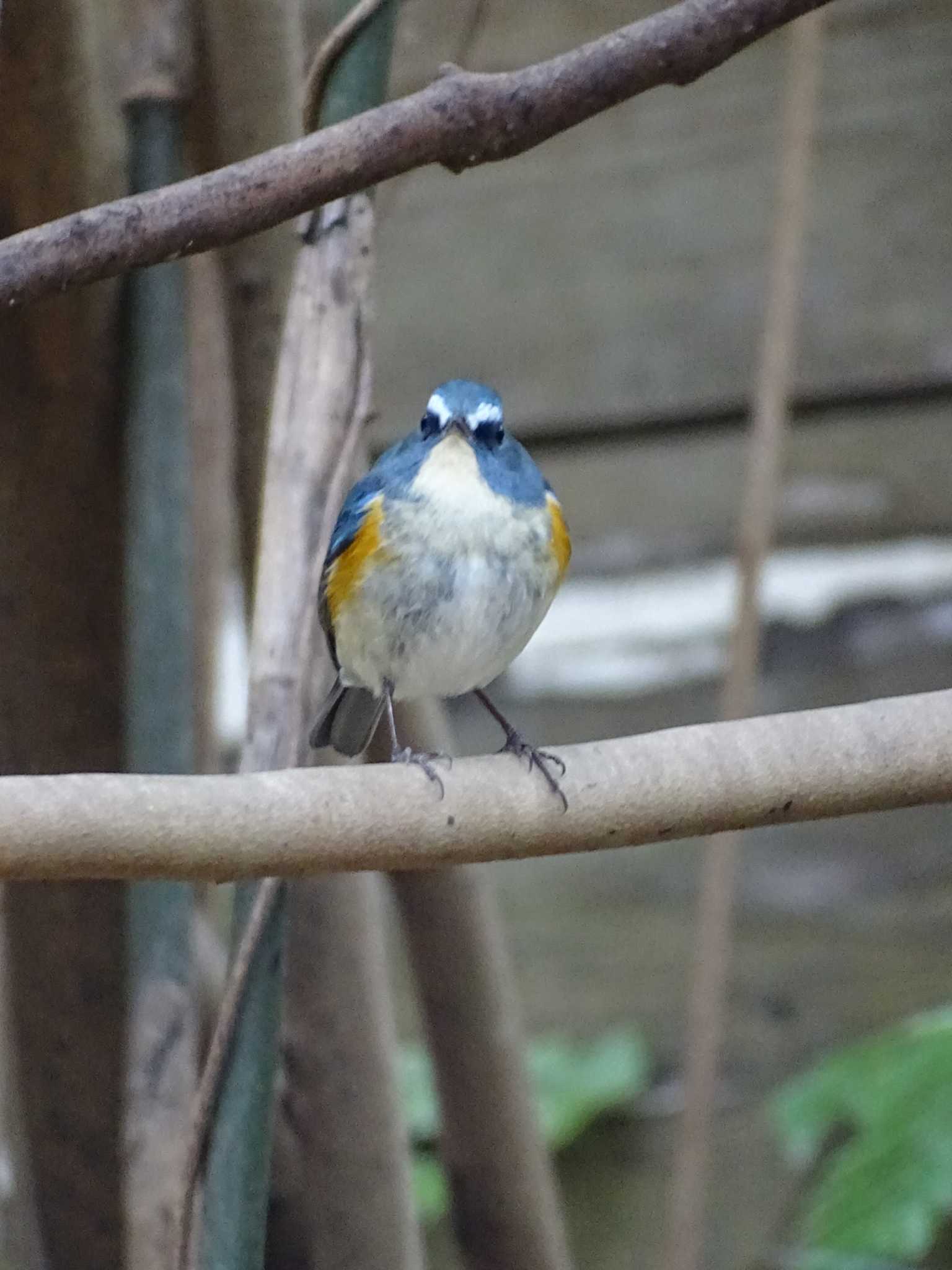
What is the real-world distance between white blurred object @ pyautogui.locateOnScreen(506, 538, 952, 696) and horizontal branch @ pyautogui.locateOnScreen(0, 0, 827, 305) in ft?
5.06

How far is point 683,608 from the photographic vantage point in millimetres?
2896

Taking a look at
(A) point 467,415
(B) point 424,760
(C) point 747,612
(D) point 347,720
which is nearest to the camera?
(B) point 424,760

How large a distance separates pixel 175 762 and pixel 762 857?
4.26 feet

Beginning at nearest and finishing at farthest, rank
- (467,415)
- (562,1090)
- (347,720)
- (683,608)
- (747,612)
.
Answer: (747,612) < (467,415) < (347,720) < (562,1090) < (683,608)

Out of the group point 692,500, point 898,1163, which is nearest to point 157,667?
point 898,1163

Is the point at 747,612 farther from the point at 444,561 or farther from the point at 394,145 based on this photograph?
the point at 394,145

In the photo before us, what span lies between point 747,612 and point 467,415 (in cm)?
42

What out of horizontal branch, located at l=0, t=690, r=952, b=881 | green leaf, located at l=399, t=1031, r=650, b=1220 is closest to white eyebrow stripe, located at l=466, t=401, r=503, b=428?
horizontal branch, located at l=0, t=690, r=952, b=881

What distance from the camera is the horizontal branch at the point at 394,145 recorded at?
119 centimetres

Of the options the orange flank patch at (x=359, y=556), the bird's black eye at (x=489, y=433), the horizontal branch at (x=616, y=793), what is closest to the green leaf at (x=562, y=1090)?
the orange flank patch at (x=359, y=556)

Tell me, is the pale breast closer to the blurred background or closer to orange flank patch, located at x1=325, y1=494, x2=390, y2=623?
orange flank patch, located at x1=325, y1=494, x2=390, y2=623

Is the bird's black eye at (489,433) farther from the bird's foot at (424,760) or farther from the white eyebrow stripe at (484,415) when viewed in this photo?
the bird's foot at (424,760)

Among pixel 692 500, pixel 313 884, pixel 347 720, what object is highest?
pixel 692 500

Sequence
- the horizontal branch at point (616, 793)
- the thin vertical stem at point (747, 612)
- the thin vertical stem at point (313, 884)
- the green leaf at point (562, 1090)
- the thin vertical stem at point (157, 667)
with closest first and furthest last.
A: 1. the horizontal branch at point (616, 793)
2. the thin vertical stem at point (313, 884)
3. the thin vertical stem at point (157, 667)
4. the thin vertical stem at point (747, 612)
5. the green leaf at point (562, 1090)
